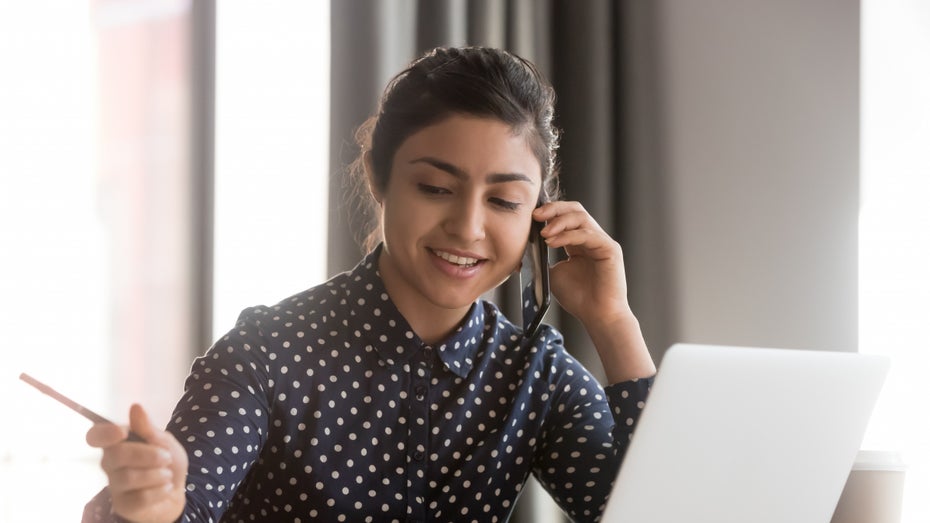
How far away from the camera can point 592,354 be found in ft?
7.78

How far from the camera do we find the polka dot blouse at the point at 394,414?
4.20 feet

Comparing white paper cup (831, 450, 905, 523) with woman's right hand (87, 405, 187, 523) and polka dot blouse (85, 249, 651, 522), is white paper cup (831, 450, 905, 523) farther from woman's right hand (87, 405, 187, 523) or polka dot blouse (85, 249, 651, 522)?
woman's right hand (87, 405, 187, 523)

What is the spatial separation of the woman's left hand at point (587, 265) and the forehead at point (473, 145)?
0.33 ft

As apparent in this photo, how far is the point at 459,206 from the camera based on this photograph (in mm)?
1289

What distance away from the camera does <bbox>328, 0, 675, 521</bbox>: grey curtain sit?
2.16 meters

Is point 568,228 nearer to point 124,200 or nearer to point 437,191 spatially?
point 437,191

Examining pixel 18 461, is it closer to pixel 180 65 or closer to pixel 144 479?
pixel 180 65

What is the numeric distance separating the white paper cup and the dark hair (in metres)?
0.56

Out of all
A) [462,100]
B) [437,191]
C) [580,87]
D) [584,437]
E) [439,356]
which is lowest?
[584,437]

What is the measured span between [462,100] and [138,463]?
0.67m

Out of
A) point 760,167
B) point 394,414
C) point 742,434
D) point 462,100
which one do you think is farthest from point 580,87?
point 742,434

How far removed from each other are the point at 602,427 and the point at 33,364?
137 cm

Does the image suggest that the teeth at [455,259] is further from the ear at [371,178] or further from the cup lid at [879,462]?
the cup lid at [879,462]

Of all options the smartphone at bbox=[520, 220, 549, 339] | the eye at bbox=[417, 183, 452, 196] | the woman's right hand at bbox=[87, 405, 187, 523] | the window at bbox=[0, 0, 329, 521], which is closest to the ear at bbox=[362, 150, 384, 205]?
the eye at bbox=[417, 183, 452, 196]
